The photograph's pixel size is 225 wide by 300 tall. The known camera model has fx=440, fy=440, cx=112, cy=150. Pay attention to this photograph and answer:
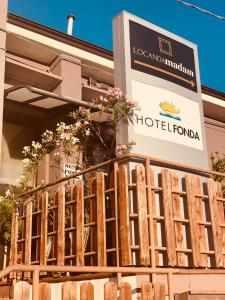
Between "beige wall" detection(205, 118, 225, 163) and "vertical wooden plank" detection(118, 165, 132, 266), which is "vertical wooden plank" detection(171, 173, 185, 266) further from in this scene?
"beige wall" detection(205, 118, 225, 163)

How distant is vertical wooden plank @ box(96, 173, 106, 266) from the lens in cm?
624

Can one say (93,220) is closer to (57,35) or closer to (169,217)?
(169,217)

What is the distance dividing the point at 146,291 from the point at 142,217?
→ 1123 millimetres

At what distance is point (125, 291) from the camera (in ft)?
17.1

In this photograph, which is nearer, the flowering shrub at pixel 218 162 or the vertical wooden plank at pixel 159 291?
the vertical wooden plank at pixel 159 291

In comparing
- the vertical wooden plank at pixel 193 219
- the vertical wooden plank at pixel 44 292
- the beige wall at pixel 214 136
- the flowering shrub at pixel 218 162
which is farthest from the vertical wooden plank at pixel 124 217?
the beige wall at pixel 214 136

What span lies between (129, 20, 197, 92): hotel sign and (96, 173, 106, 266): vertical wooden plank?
2.31 metres

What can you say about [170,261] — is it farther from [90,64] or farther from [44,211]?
[90,64]

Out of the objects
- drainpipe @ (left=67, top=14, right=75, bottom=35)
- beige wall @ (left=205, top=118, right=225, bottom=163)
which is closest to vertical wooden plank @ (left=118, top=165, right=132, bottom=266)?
drainpipe @ (left=67, top=14, right=75, bottom=35)

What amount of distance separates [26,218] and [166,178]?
2.83 metres

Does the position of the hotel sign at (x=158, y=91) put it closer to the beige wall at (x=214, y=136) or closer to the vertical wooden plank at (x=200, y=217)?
the vertical wooden plank at (x=200, y=217)

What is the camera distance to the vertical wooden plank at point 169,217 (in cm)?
625

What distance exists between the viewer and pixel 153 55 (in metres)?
8.22

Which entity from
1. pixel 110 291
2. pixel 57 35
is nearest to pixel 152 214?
pixel 110 291
